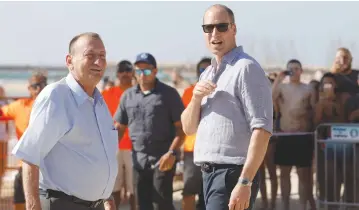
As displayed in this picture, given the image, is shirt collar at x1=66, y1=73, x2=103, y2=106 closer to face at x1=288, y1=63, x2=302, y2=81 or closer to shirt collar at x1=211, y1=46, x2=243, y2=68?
shirt collar at x1=211, y1=46, x2=243, y2=68

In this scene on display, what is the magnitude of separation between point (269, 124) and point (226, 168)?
383mm

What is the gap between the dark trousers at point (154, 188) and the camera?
7.67 m

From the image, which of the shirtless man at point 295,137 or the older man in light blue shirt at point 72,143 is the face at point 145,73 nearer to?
the shirtless man at point 295,137

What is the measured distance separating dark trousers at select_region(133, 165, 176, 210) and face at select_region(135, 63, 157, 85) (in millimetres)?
939

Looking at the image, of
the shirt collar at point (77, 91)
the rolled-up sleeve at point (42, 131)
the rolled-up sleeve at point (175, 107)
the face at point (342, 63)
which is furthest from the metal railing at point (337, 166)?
the rolled-up sleeve at point (42, 131)

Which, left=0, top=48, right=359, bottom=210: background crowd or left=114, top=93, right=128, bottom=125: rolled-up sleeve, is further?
left=0, top=48, right=359, bottom=210: background crowd

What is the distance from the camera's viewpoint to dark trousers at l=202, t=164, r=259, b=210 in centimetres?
432

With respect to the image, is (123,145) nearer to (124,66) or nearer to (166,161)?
(124,66)

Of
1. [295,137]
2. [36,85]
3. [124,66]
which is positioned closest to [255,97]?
[36,85]

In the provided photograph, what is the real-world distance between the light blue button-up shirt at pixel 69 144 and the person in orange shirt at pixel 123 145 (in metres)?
4.72

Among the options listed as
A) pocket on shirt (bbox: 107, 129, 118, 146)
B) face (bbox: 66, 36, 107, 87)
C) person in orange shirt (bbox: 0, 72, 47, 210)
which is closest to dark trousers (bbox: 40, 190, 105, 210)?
pocket on shirt (bbox: 107, 129, 118, 146)

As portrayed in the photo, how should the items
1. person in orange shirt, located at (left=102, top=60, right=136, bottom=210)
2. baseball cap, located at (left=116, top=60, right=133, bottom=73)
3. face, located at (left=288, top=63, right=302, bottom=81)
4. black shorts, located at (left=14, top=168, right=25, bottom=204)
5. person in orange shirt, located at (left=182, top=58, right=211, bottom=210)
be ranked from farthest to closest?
1. face, located at (left=288, top=63, right=302, bottom=81)
2. baseball cap, located at (left=116, top=60, right=133, bottom=73)
3. person in orange shirt, located at (left=102, top=60, right=136, bottom=210)
4. black shorts, located at (left=14, top=168, right=25, bottom=204)
5. person in orange shirt, located at (left=182, top=58, right=211, bottom=210)

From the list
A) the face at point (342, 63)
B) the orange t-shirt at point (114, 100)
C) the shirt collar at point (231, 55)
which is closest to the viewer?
the shirt collar at point (231, 55)

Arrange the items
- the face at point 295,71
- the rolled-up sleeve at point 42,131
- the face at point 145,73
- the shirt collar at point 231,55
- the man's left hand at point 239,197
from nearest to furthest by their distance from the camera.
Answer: the rolled-up sleeve at point 42,131 < the man's left hand at point 239,197 < the shirt collar at point 231,55 < the face at point 145,73 < the face at point 295,71
